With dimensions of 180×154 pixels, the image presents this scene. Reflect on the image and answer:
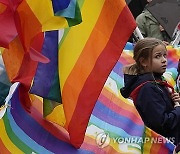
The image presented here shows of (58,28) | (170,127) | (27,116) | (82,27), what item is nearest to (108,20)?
(82,27)

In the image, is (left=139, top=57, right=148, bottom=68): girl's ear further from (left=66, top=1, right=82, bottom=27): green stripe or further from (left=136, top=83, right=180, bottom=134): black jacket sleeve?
(left=66, top=1, right=82, bottom=27): green stripe

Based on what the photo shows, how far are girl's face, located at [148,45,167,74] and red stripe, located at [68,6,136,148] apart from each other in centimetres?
77

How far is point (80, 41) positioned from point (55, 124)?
0.49 m

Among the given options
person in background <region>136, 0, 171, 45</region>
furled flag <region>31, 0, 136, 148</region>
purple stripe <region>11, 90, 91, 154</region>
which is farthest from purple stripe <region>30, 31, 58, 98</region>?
person in background <region>136, 0, 171, 45</region>

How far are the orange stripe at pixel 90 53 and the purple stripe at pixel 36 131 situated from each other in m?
0.15

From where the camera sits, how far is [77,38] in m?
3.29

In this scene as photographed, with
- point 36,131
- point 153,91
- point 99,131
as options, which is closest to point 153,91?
point 153,91

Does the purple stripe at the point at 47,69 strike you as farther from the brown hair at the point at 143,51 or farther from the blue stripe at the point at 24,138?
the brown hair at the point at 143,51

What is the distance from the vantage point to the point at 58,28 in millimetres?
3006

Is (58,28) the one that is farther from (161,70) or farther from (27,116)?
(161,70)

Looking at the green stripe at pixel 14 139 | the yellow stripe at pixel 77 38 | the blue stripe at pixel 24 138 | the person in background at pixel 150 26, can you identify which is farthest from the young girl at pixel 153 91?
the person in background at pixel 150 26

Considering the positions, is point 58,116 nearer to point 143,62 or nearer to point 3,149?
point 3,149
